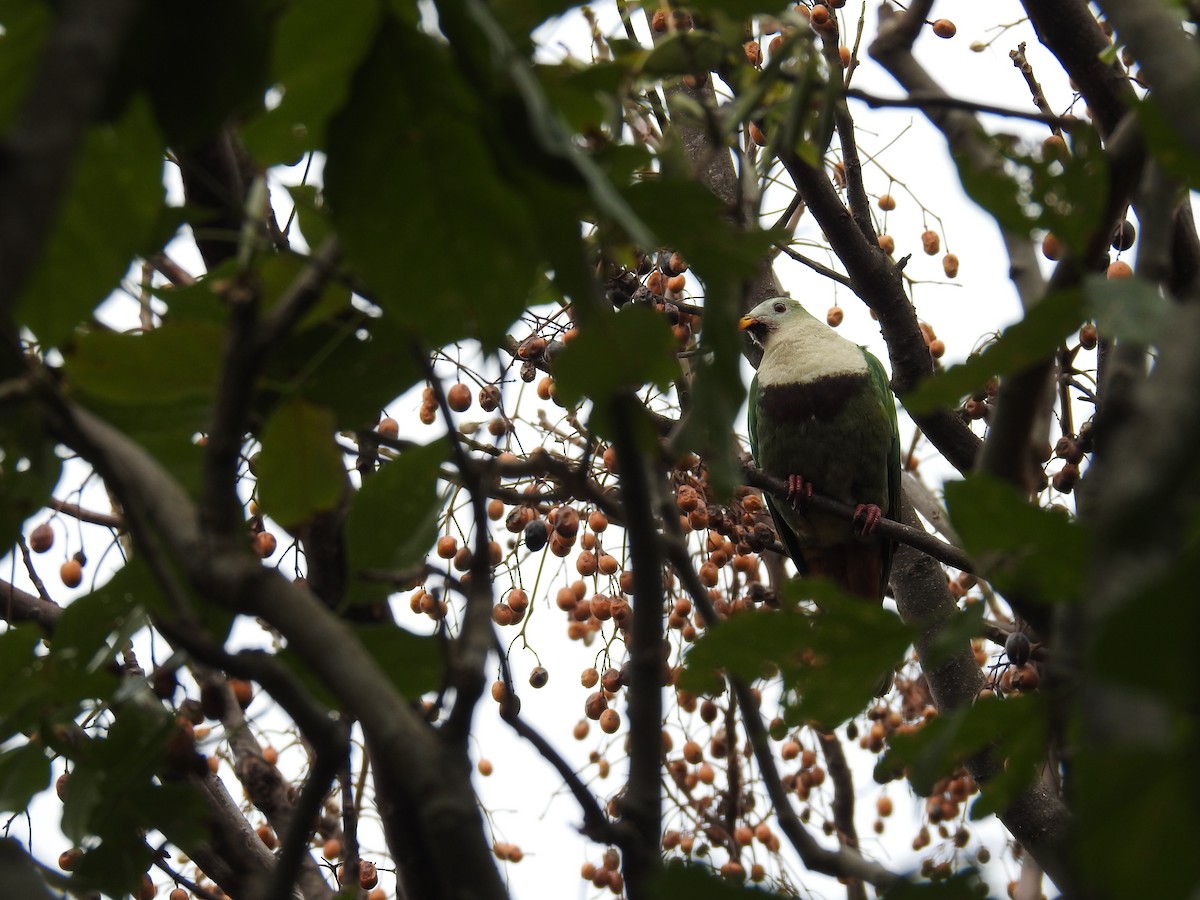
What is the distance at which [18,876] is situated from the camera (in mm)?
774

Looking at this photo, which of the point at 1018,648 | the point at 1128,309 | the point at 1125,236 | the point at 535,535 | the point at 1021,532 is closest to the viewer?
the point at 1128,309

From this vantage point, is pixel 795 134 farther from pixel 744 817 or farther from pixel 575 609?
pixel 744 817

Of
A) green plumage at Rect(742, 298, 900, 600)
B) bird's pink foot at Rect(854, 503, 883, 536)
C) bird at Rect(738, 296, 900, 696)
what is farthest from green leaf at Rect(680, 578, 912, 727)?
green plumage at Rect(742, 298, 900, 600)

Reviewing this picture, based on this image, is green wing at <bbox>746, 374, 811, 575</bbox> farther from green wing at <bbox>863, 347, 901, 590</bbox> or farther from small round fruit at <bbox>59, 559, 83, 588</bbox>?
small round fruit at <bbox>59, 559, 83, 588</bbox>

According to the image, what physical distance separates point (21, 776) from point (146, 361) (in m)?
0.43

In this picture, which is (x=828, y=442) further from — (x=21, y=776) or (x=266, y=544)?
(x=21, y=776)

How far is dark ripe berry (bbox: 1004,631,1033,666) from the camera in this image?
247 cm

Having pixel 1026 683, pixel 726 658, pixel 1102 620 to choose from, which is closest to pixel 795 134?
pixel 726 658

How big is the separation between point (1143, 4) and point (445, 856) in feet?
2.67

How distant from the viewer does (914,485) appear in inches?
167

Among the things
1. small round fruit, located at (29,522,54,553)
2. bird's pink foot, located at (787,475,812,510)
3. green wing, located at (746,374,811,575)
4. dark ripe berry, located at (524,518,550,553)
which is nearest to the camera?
small round fruit, located at (29,522,54,553)

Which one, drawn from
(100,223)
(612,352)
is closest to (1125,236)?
(612,352)

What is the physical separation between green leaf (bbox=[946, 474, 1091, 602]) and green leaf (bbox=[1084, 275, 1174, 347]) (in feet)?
0.50

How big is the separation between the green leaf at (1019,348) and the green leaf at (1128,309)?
1.5 inches
